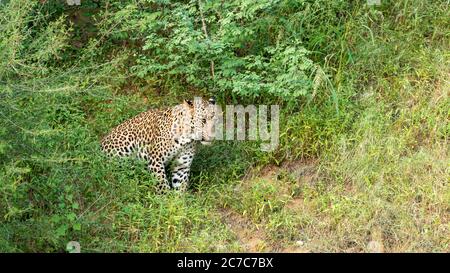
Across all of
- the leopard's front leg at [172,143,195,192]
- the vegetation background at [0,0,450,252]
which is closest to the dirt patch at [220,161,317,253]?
the vegetation background at [0,0,450,252]

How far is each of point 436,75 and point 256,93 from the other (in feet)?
6.11

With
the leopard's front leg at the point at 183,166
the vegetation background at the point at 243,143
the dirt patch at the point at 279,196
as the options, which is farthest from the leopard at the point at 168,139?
the dirt patch at the point at 279,196

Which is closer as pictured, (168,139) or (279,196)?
(279,196)

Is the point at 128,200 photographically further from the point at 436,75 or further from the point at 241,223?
the point at 436,75

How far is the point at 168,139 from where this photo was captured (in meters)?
8.43

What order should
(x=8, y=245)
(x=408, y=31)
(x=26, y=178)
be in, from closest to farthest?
(x=8, y=245), (x=26, y=178), (x=408, y=31)

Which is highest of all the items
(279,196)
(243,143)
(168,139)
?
(168,139)

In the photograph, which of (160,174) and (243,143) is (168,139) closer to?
(160,174)

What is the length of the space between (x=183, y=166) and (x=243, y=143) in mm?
697

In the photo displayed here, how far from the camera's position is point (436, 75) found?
28.3 feet

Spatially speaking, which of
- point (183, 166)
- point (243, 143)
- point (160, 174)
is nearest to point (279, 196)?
point (243, 143)

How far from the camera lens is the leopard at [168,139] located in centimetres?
834

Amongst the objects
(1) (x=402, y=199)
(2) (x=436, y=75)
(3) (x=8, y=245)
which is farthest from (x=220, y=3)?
(3) (x=8, y=245)

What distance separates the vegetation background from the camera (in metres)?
7.16
